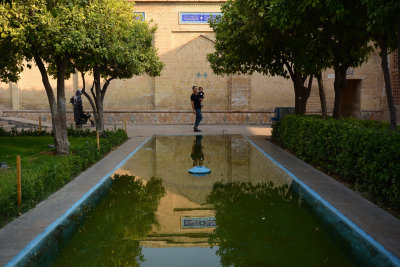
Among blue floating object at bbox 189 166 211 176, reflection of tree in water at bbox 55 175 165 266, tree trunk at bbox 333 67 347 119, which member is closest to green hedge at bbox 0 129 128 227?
reflection of tree in water at bbox 55 175 165 266

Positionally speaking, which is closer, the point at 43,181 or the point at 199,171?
the point at 43,181

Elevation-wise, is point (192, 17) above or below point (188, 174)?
above

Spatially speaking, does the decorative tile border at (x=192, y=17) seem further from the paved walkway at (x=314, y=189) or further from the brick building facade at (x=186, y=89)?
the paved walkway at (x=314, y=189)

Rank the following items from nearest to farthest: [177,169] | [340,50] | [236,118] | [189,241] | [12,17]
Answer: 1. [189,241]
2. [12,17]
3. [177,169]
4. [340,50]
5. [236,118]

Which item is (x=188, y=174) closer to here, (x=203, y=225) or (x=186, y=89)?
(x=203, y=225)

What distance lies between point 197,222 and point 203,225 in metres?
0.15

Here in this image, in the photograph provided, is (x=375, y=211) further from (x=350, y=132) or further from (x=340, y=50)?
(x=340, y=50)

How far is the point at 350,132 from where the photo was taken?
24.5 ft

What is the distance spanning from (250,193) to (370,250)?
2.91 meters

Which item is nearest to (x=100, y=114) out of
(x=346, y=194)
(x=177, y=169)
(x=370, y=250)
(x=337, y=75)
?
(x=177, y=169)

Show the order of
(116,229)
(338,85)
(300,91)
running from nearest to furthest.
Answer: (116,229) < (338,85) < (300,91)

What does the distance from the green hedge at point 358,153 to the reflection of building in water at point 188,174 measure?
99 cm

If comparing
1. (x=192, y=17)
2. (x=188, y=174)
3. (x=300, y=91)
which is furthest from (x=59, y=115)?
(x=192, y=17)

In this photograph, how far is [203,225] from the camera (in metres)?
5.19
